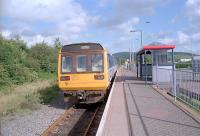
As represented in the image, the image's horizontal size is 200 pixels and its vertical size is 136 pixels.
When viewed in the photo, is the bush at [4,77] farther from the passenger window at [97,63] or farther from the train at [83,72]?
the passenger window at [97,63]

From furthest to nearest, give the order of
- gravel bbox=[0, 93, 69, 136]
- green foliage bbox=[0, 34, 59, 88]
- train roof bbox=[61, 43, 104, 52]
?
green foliage bbox=[0, 34, 59, 88]
train roof bbox=[61, 43, 104, 52]
gravel bbox=[0, 93, 69, 136]

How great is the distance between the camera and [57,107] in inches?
762

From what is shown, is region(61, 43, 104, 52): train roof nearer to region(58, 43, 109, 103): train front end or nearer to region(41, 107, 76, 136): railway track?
region(58, 43, 109, 103): train front end

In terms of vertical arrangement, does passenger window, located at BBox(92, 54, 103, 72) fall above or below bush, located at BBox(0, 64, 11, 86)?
above

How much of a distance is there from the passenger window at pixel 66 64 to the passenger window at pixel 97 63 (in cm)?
101

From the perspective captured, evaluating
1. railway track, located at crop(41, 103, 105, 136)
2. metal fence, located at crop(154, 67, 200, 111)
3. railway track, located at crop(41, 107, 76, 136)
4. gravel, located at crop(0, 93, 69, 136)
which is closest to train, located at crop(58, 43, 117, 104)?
railway track, located at crop(41, 103, 105, 136)

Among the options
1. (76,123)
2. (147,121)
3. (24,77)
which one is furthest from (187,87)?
(24,77)

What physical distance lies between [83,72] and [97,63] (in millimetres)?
738

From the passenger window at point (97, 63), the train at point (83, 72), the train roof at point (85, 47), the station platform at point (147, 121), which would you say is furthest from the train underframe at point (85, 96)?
the station platform at point (147, 121)

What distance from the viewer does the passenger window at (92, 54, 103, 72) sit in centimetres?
1811

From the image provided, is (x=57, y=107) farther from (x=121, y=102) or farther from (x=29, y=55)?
(x=29, y=55)

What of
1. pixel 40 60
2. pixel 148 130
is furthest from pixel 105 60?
pixel 40 60

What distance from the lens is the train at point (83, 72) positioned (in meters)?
17.9

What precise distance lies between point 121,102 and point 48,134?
517 cm
